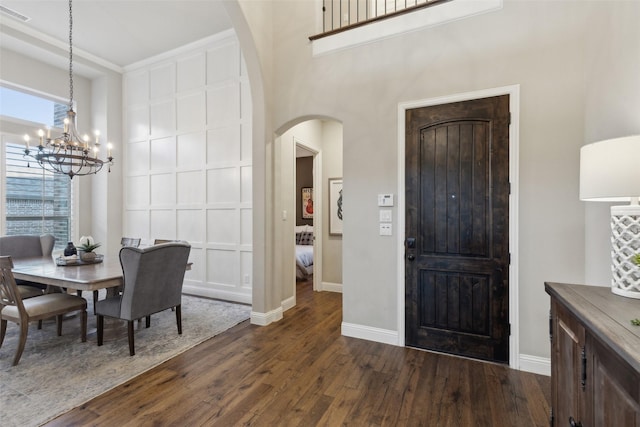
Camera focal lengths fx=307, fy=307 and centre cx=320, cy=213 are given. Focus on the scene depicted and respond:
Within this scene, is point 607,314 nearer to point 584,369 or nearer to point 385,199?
point 584,369

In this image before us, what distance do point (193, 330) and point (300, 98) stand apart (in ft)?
9.37

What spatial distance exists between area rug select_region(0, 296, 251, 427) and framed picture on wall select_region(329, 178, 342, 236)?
198cm

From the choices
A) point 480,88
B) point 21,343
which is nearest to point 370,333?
point 480,88

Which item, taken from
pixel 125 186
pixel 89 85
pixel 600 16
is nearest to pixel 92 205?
pixel 125 186

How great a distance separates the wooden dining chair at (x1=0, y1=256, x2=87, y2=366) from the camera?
2.55 metres

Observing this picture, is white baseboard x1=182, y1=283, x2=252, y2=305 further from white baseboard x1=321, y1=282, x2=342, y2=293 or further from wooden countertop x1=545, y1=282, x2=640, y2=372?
wooden countertop x1=545, y1=282, x2=640, y2=372

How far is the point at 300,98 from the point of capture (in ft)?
11.5

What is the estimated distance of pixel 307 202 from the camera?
27.9 feet

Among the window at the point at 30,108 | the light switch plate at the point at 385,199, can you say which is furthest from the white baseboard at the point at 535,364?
the window at the point at 30,108

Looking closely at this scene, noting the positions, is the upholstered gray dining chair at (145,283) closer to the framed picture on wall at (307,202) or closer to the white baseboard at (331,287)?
the white baseboard at (331,287)

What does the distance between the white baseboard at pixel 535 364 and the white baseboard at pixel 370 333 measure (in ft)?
3.43

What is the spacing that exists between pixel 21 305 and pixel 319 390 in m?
2.58

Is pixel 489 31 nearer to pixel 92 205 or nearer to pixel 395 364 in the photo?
pixel 395 364

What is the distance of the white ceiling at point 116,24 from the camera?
3896mm
